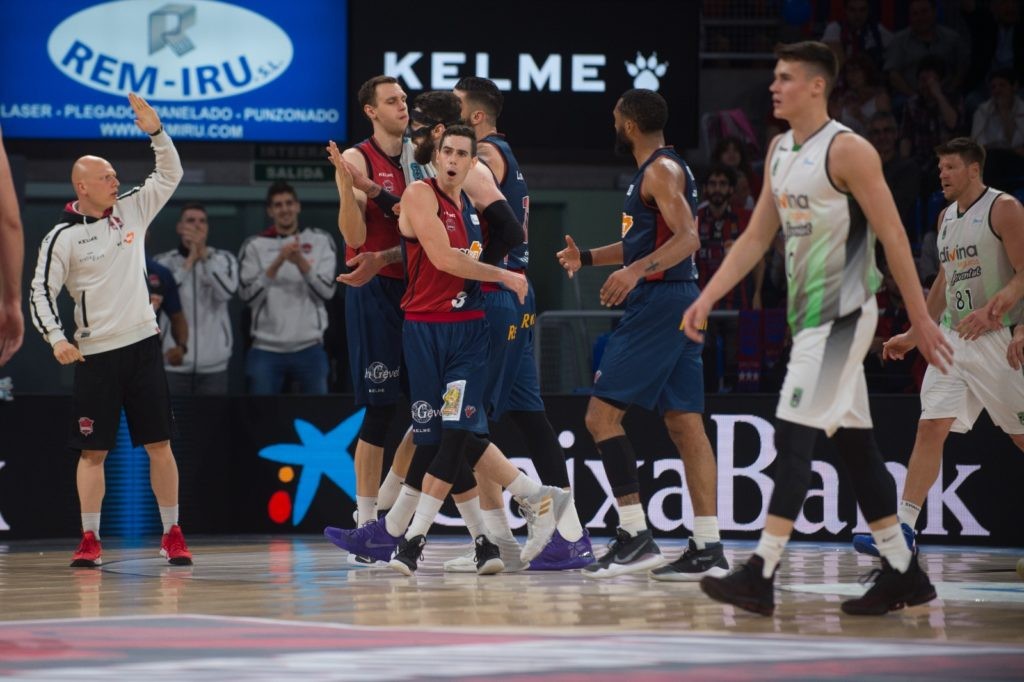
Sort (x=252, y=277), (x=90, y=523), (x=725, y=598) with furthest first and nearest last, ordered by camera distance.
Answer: (x=252, y=277) → (x=90, y=523) → (x=725, y=598)

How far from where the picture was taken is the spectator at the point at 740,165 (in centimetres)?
1280

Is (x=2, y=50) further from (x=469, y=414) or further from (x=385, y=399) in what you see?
(x=469, y=414)

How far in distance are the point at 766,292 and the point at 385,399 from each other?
4.78 metres

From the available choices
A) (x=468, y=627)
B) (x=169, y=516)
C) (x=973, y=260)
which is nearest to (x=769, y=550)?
(x=468, y=627)

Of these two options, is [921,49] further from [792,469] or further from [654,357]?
[792,469]

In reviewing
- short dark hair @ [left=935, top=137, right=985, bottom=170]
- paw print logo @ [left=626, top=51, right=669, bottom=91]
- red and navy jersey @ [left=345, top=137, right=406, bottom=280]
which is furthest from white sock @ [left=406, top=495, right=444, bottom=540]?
paw print logo @ [left=626, top=51, right=669, bottom=91]

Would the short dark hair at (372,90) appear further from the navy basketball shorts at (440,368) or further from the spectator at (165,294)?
the spectator at (165,294)

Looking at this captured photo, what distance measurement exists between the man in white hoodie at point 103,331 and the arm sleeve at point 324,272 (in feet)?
10.9

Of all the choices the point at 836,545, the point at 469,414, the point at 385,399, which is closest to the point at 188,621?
the point at 469,414

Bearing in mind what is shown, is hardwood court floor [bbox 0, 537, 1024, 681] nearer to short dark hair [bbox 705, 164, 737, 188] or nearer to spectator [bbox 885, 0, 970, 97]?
short dark hair [bbox 705, 164, 737, 188]

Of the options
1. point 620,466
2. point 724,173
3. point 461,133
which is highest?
point 724,173

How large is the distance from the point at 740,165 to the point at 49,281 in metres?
6.69

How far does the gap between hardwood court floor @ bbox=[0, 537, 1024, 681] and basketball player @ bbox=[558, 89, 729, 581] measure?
273 mm

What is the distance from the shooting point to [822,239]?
5699 millimetres
